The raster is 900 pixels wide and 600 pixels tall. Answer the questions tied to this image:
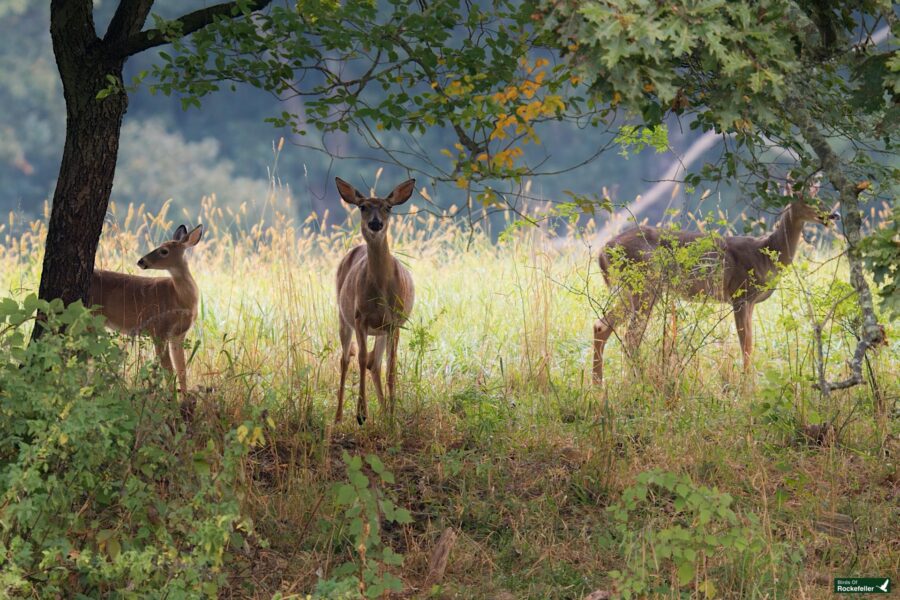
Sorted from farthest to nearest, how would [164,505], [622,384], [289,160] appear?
[289,160], [622,384], [164,505]

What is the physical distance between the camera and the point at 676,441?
5.16 meters

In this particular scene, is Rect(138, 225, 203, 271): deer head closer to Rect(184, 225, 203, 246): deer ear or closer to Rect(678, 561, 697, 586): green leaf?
Rect(184, 225, 203, 246): deer ear

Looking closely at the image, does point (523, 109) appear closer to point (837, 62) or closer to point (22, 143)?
point (837, 62)

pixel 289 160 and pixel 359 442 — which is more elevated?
pixel 289 160

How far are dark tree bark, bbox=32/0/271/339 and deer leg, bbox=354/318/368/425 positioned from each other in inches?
57.8

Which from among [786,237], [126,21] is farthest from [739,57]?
[786,237]

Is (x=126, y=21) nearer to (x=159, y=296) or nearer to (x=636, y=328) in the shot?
(x=159, y=296)

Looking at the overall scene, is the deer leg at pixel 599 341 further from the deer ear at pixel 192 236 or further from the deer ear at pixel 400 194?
the deer ear at pixel 192 236

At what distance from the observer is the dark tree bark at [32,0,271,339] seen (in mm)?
5230

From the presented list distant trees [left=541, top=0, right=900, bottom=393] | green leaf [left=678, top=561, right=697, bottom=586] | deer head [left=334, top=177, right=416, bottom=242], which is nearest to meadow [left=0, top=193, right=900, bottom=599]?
green leaf [left=678, top=561, right=697, bottom=586]

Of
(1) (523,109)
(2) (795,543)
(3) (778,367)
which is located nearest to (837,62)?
(1) (523,109)

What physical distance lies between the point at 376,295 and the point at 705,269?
2.35m

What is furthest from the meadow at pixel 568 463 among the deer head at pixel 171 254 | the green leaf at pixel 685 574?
the deer head at pixel 171 254

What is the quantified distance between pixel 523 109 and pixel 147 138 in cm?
1653
